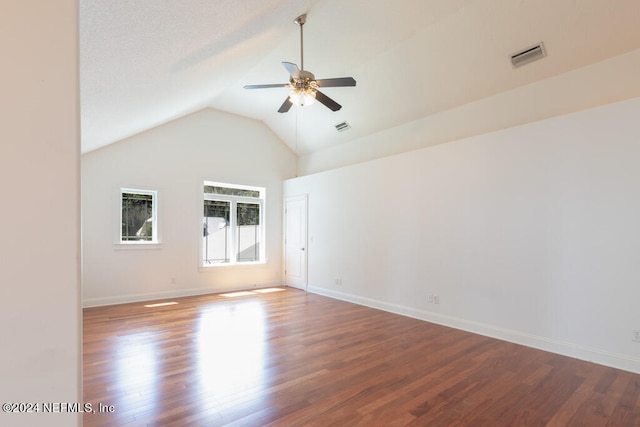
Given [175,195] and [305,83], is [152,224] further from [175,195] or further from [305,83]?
[305,83]

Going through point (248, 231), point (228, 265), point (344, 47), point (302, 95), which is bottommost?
point (228, 265)

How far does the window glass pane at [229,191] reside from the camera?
6633 mm


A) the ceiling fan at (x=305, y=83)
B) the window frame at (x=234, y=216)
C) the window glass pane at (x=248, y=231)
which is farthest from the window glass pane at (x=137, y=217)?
the ceiling fan at (x=305, y=83)

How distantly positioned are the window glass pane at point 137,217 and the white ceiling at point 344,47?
110 centimetres

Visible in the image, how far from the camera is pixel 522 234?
3676 mm

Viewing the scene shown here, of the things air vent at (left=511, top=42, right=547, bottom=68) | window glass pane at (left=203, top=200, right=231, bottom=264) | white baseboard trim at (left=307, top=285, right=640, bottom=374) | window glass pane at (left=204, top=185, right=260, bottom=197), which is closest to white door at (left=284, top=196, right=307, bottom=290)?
window glass pane at (left=204, top=185, right=260, bottom=197)

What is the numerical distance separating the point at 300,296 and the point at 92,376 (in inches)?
153

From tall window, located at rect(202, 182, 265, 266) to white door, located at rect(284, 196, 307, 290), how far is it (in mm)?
616

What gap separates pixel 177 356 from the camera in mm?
3139

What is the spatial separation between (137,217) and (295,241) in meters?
3.31

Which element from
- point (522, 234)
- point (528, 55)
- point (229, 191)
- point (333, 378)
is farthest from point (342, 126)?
point (333, 378)

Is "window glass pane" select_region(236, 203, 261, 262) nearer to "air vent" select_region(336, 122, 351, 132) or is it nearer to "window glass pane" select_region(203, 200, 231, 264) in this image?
Answer: "window glass pane" select_region(203, 200, 231, 264)

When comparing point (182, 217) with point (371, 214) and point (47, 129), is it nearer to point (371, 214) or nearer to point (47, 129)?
point (371, 214)

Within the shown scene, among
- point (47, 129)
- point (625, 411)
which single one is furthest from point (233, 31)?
point (625, 411)
